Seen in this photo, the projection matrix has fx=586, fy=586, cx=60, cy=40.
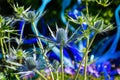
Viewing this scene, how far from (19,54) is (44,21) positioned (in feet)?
14.0

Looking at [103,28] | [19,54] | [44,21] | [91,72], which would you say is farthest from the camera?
[44,21]

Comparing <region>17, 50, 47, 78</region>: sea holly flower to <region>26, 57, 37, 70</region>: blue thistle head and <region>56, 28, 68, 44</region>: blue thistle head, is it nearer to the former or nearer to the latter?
<region>26, 57, 37, 70</region>: blue thistle head

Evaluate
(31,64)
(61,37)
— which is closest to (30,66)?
(31,64)

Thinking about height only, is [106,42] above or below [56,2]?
below

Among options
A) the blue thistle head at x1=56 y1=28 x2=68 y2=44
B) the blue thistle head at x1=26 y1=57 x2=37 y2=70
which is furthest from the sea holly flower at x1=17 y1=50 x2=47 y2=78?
the blue thistle head at x1=56 y1=28 x2=68 y2=44

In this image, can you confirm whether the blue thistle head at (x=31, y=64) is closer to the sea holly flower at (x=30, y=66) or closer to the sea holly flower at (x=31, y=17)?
the sea holly flower at (x=30, y=66)

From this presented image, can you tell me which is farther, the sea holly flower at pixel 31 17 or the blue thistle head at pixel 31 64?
the sea holly flower at pixel 31 17

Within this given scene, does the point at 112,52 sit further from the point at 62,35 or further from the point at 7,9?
the point at 62,35

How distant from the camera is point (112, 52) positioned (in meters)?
6.50

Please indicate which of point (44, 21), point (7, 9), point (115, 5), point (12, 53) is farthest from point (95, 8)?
point (12, 53)

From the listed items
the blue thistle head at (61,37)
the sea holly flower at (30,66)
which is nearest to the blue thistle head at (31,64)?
the sea holly flower at (30,66)

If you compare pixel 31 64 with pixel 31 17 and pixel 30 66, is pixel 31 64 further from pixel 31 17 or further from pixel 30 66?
pixel 31 17

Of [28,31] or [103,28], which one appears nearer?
[103,28]

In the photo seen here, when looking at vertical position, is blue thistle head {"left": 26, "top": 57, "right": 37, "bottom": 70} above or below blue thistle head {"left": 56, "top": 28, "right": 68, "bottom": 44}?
below
